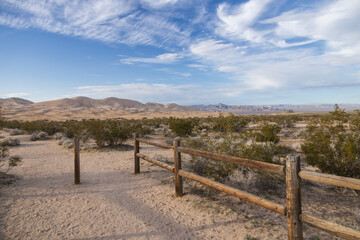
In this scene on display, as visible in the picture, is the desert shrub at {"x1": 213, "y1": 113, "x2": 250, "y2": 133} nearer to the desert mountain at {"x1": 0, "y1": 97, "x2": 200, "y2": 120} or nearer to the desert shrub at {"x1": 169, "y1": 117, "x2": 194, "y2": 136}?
the desert shrub at {"x1": 169, "y1": 117, "x2": 194, "y2": 136}

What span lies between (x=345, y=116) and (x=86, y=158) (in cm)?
1043

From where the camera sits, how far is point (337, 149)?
229 inches

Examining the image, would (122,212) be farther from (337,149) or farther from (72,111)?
(72,111)

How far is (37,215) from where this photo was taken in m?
4.64

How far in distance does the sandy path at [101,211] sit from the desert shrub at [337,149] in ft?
11.3

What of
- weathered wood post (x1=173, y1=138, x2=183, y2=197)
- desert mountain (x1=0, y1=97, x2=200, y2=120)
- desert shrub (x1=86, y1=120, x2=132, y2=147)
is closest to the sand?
weathered wood post (x1=173, y1=138, x2=183, y2=197)

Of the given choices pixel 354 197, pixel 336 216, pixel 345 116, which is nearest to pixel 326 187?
pixel 354 197

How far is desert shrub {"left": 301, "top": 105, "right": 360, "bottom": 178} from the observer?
18.1ft

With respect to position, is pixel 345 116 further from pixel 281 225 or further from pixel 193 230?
pixel 193 230

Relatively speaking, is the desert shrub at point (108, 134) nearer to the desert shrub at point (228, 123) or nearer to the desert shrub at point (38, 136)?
the desert shrub at point (228, 123)

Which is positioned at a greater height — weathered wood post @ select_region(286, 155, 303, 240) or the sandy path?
weathered wood post @ select_region(286, 155, 303, 240)

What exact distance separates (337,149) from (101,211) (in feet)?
20.7

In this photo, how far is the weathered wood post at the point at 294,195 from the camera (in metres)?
2.82

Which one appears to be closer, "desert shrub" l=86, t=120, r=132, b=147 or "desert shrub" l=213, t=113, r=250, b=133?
"desert shrub" l=213, t=113, r=250, b=133
